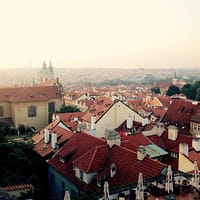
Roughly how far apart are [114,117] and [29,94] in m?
29.8

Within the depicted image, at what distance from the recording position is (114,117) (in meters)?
41.4

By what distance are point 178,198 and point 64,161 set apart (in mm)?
13901

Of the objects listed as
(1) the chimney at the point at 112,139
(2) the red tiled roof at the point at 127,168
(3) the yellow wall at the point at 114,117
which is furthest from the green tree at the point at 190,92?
(2) the red tiled roof at the point at 127,168

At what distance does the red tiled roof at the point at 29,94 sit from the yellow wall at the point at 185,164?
146ft

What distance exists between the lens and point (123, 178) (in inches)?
904

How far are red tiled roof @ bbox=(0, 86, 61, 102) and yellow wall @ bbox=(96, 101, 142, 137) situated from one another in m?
28.6

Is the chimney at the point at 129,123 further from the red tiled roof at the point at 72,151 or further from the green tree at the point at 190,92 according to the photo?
the green tree at the point at 190,92

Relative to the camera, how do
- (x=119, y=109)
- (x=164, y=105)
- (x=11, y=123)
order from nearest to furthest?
(x=119, y=109) < (x=11, y=123) < (x=164, y=105)

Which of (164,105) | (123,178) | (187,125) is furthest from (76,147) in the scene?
(164,105)

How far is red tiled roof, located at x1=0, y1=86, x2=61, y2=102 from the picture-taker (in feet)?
217

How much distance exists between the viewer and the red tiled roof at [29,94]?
217 ft

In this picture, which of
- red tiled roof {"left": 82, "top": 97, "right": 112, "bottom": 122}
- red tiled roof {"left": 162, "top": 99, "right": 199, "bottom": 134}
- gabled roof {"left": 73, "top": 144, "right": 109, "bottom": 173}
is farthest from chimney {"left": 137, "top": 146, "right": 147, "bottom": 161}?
red tiled roof {"left": 162, "top": 99, "right": 199, "bottom": 134}

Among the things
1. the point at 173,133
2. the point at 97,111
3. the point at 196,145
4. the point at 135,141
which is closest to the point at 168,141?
the point at 173,133

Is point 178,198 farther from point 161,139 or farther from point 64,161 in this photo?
point 161,139
